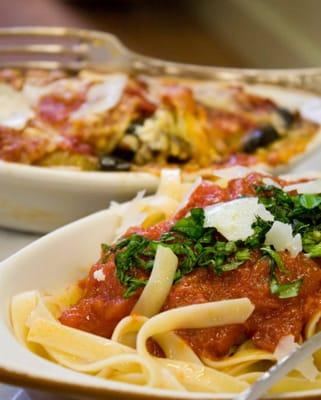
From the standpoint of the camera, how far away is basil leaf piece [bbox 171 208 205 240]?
1.47m

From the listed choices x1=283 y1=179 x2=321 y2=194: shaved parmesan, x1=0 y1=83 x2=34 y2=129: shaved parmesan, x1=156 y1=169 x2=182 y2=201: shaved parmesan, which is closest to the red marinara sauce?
x1=283 y1=179 x2=321 y2=194: shaved parmesan

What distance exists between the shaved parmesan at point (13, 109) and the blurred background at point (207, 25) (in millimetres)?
2182

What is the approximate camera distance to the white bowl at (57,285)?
44.6 inches

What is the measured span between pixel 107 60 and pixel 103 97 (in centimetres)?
46

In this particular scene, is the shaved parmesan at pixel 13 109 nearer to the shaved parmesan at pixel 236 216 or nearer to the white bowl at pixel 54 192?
the white bowl at pixel 54 192

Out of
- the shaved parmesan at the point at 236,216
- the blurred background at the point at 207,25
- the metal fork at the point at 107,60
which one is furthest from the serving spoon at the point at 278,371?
the blurred background at the point at 207,25

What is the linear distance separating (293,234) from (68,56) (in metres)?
1.70

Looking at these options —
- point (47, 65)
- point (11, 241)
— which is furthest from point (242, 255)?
point (47, 65)

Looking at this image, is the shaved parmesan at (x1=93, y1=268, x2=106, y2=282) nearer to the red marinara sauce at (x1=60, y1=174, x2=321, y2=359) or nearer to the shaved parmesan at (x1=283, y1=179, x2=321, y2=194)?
the red marinara sauce at (x1=60, y1=174, x2=321, y2=359)

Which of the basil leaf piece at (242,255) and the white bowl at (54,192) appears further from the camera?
the white bowl at (54,192)

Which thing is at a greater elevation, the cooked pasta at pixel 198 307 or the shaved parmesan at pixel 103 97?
the shaved parmesan at pixel 103 97

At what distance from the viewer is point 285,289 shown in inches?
53.2

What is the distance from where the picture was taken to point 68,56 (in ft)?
9.37

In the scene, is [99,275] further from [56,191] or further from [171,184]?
[56,191]
